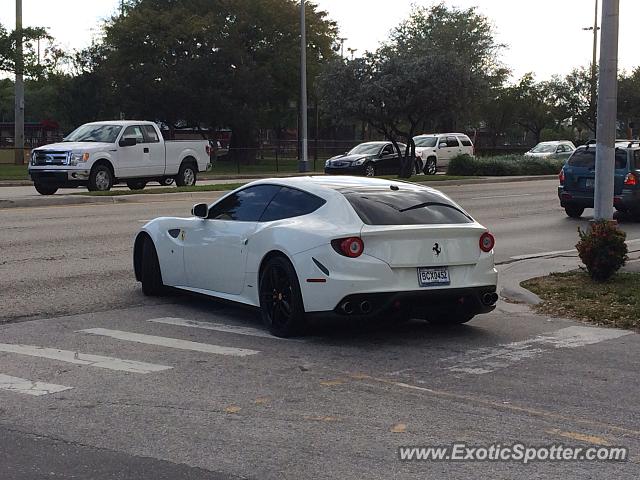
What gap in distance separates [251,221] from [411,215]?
1.63 metres

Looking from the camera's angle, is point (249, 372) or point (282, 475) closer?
point (282, 475)

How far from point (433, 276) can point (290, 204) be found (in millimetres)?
1622

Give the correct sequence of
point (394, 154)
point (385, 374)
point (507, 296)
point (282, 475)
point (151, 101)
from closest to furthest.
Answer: point (282, 475) < point (385, 374) < point (507, 296) < point (394, 154) < point (151, 101)

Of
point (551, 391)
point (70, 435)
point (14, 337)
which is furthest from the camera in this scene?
point (14, 337)

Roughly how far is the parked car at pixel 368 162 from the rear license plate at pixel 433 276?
30.0 metres

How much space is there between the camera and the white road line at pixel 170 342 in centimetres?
835

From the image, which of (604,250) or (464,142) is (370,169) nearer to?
(464,142)

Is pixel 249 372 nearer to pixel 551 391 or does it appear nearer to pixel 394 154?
pixel 551 391

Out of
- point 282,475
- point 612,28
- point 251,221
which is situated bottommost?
point 282,475

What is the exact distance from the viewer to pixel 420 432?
19.8 ft

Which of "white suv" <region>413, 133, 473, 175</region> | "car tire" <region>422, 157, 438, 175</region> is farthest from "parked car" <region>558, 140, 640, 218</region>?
"car tire" <region>422, 157, 438, 175</region>

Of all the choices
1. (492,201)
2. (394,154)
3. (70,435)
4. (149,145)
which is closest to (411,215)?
(70,435)

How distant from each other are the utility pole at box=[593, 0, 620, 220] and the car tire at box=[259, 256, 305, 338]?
5.20 metres

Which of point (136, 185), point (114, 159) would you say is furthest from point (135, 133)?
point (136, 185)
